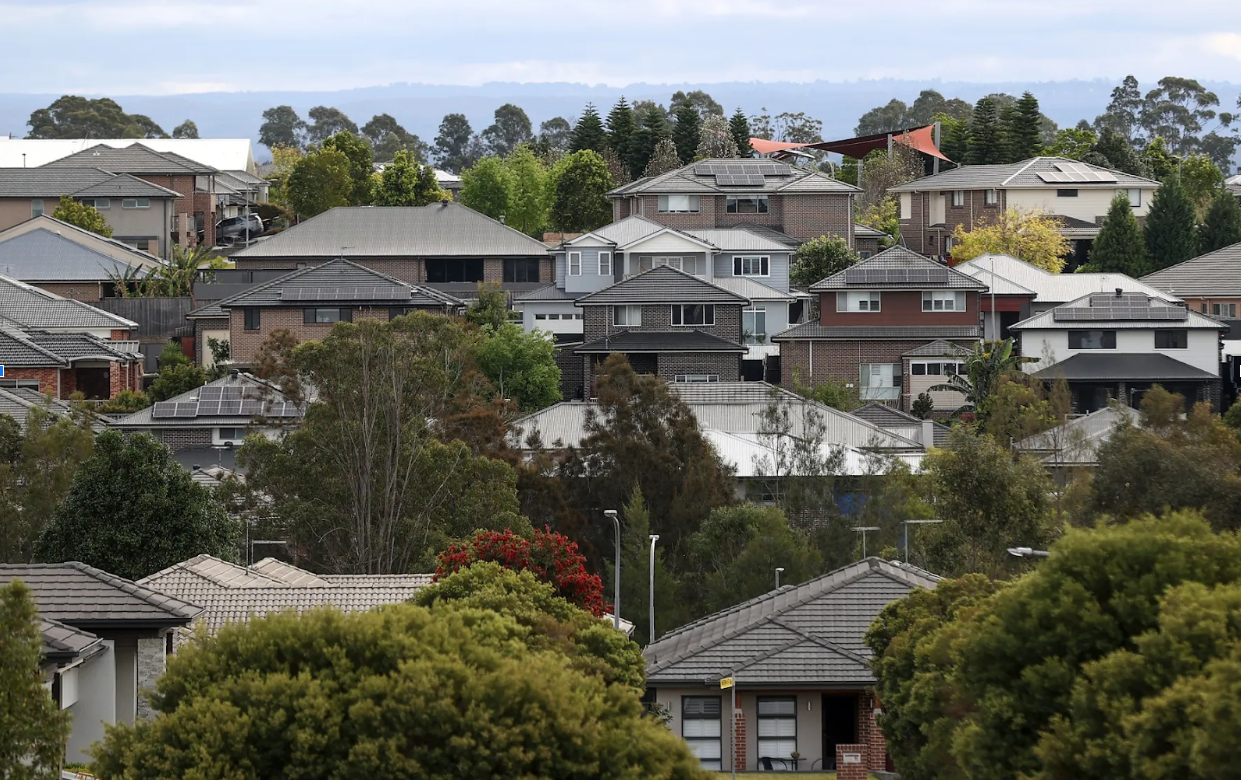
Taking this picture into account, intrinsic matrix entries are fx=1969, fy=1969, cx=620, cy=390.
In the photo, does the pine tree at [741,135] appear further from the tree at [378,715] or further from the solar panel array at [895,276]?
the tree at [378,715]

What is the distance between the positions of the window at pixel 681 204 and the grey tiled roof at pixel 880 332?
57.9 feet

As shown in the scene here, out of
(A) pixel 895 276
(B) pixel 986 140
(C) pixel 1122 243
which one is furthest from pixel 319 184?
(C) pixel 1122 243

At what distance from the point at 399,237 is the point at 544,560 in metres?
59.4

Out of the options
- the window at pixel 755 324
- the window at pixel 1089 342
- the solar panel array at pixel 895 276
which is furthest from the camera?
the window at pixel 755 324

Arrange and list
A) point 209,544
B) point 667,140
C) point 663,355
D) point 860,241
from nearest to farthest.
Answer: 1. point 209,544
2. point 663,355
3. point 860,241
4. point 667,140

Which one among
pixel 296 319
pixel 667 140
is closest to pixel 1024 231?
pixel 667 140

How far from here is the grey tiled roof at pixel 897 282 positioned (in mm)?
77188

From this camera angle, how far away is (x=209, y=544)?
123 feet

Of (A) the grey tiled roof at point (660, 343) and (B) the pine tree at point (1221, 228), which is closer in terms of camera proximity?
(A) the grey tiled roof at point (660, 343)

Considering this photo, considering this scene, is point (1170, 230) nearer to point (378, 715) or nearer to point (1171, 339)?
point (1171, 339)

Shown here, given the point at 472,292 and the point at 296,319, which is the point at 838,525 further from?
the point at 472,292

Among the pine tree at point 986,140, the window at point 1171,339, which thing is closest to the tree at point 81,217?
the pine tree at point 986,140

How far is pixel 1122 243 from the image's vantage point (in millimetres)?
Answer: 93625

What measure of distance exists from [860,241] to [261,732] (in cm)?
8445
